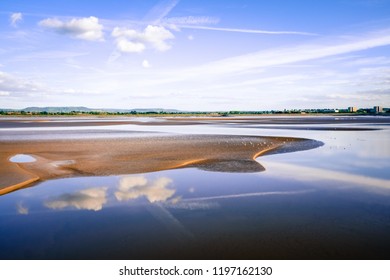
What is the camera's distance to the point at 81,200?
9164 mm

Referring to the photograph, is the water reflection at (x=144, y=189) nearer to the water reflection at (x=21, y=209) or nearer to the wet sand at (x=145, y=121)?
the water reflection at (x=21, y=209)

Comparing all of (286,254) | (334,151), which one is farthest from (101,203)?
(334,151)

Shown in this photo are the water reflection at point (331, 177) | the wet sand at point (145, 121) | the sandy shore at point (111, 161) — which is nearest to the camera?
the water reflection at point (331, 177)

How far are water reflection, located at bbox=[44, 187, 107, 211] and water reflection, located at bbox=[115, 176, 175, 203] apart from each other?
52 centimetres

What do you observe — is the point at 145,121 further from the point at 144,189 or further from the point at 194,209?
the point at 194,209

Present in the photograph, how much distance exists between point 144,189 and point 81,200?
2012mm

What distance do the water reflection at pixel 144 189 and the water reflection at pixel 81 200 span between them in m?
0.52

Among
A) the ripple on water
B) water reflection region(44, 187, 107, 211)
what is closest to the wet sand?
the ripple on water

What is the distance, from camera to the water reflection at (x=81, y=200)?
8.63m

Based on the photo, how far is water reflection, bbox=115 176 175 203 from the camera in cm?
950

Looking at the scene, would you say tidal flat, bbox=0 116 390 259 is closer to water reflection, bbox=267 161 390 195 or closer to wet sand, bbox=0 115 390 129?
water reflection, bbox=267 161 390 195

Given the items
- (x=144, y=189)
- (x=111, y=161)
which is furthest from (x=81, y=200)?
(x=111, y=161)

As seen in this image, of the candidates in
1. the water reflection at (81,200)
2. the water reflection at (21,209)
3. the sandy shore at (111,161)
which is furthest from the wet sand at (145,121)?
the water reflection at (21,209)

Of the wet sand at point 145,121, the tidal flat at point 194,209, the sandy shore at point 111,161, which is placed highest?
the wet sand at point 145,121
